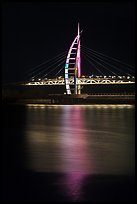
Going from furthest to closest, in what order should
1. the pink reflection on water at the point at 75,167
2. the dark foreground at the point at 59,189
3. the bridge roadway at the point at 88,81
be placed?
the bridge roadway at the point at 88,81, the pink reflection on water at the point at 75,167, the dark foreground at the point at 59,189

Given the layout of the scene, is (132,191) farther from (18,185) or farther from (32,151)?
(32,151)

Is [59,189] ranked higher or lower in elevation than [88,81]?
lower

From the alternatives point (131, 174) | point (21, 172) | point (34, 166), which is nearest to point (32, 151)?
point (34, 166)

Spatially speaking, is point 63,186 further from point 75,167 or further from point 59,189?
point 75,167

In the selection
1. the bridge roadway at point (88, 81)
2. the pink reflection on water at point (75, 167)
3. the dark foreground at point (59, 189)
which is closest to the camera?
the dark foreground at point (59, 189)

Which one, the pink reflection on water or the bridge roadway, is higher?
the bridge roadway

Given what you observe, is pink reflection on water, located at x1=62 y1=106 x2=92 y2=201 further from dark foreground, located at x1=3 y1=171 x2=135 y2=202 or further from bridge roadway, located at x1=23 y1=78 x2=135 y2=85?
bridge roadway, located at x1=23 y1=78 x2=135 y2=85

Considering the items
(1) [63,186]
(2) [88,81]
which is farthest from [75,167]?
(2) [88,81]

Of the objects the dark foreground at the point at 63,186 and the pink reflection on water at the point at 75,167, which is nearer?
the dark foreground at the point at 63,186

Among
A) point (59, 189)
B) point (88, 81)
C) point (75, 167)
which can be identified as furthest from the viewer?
point (88, 81)

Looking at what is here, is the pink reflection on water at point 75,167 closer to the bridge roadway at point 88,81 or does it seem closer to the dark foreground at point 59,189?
the dark foreground at point 59,189

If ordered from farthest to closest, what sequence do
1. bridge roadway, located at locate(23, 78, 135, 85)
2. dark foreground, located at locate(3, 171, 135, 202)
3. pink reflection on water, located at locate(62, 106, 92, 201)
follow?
bridge roadway, located at locate(23, 78, 135, 85), pink reflection on water, located at locate(62, 106, 92, 201), dark foreground, located at locate(3, 171, 135, 202)

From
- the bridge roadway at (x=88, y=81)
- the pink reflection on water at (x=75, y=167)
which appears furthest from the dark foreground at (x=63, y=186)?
the bridge roadway at (x=88, y=81)

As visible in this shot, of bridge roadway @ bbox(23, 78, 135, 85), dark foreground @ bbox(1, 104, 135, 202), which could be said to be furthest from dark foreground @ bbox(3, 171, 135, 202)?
bridge roadway @ bbox(23, 78, 135, 85)
